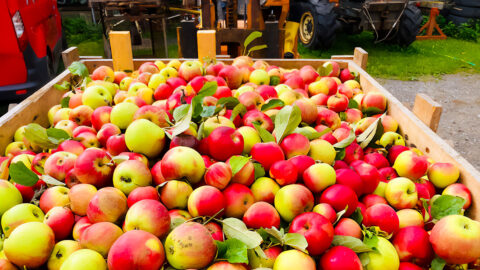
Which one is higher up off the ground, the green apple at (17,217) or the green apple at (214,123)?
the green apple at (214,123)

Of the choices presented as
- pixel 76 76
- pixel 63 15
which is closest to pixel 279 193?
pixel 76 76

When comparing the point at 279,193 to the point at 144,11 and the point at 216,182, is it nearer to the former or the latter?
the point at 216,182

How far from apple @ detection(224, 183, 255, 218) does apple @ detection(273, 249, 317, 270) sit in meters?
0.25

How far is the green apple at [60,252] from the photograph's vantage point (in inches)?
45.8

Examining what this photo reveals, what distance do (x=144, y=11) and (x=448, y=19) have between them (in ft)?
32.7

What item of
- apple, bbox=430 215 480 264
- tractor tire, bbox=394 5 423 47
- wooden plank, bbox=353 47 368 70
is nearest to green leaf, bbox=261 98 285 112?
apple, bbox=430 215 480 264

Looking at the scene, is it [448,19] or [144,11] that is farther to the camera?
[448,19]

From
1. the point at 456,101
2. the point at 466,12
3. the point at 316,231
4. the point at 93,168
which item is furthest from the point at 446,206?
the point at 466,12

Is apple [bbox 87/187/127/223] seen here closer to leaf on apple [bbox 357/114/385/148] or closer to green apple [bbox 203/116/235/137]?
green apple [bbox 203/116/235/137]

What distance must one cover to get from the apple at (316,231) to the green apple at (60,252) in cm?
74

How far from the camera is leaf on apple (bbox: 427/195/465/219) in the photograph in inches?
52.9

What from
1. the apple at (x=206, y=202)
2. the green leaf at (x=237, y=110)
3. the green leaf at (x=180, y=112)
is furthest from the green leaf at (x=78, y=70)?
the apple at (x=206, y=202)

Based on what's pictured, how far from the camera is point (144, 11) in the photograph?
6.27 metres

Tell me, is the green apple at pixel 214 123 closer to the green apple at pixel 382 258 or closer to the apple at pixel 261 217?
the apple at pixel 261 217
